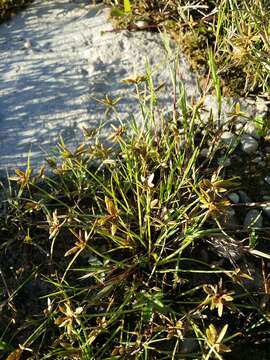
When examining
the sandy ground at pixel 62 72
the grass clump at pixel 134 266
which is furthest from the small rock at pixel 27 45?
the grass clump at pixel 134 266

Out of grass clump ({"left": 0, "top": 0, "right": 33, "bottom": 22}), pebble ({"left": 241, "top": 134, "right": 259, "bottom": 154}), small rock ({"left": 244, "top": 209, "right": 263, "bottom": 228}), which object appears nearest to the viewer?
small rock ({"left": 244, "top": 209, "right": 263, "bottom": 228})

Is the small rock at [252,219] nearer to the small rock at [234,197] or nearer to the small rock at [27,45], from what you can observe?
the small rock at [234,197]

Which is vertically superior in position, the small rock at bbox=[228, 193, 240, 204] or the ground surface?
the ground surface

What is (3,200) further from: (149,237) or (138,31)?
(138,31)

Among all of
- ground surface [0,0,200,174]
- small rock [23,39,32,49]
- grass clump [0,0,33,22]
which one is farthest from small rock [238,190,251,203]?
grass clump [0,0,33,22]

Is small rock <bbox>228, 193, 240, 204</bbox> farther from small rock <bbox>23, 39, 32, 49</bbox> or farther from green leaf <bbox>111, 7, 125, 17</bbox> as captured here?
small rock <bbox>23, 39, 32, 49</bbox>

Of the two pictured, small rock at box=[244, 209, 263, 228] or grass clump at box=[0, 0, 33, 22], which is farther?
grass clump at box=[0, 0, 33, 22]
